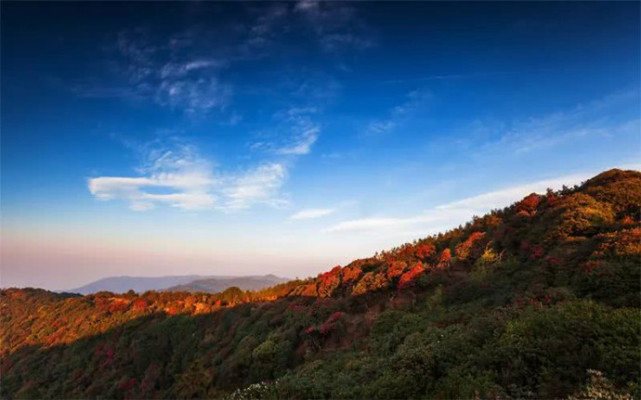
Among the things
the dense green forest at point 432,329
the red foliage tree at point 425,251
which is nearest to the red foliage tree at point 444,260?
the dense green forest at point 432,329

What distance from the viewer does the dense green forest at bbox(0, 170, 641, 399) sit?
8031 mm

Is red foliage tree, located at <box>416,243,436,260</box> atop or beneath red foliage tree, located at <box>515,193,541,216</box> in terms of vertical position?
beneath

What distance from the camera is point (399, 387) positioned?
8.98 metres

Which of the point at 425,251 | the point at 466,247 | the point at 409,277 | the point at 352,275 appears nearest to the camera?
the point at 409,277

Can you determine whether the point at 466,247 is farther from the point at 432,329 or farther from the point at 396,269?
the point at 432,329

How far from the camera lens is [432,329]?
12.4m

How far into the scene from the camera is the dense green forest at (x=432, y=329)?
803 cm

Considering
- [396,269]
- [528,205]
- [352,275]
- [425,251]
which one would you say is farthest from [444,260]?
[352,275]

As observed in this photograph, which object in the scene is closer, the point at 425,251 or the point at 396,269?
the point at 396,269

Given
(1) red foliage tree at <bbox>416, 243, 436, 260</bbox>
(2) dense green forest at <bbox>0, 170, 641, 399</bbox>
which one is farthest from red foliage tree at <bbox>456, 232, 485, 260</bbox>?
(1) red foliage tree at <bbox>416, 243, 436, 260</bbox>

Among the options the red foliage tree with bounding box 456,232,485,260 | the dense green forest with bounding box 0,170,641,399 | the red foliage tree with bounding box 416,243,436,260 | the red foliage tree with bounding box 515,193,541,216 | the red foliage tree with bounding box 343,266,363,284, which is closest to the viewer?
the dense green forest with bounding box 0,170,641,399

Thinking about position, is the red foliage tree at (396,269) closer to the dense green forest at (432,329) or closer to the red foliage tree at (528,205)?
the dense green forest at (432,329)

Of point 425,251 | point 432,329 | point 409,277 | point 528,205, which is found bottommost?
point 432,329

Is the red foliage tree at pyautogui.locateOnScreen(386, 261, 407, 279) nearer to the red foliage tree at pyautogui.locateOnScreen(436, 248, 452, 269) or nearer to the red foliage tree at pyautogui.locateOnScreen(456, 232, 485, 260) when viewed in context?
the red foliage tree at pyautogui.locateOnScreen(436, 248, 452, 269)
